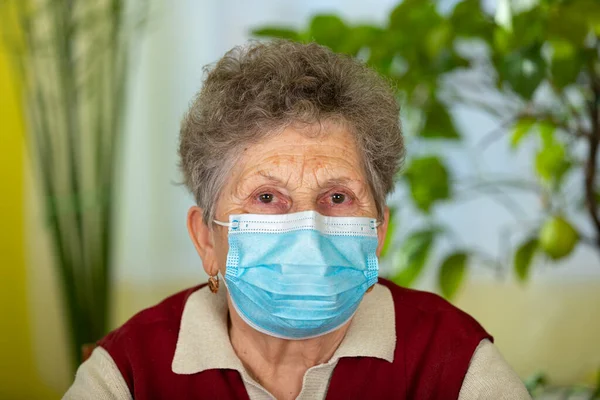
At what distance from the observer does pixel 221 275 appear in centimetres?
138

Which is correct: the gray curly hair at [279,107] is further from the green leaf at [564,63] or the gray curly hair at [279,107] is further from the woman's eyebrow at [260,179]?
the green leaf at [564,63]

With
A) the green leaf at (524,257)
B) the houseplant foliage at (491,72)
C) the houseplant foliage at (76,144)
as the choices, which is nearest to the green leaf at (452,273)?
the houseplant foliage at (491,72)

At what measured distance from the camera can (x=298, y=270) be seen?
3.91ft

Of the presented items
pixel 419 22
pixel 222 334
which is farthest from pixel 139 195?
pixel 222 334

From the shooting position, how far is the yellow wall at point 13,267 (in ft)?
10.3

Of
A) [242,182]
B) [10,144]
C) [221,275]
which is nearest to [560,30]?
[242,182]

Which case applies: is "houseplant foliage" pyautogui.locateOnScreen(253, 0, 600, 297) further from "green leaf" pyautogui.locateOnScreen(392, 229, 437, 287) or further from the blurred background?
the blurred background

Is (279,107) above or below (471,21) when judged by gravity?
A: below

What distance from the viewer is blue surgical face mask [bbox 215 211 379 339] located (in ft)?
3.91

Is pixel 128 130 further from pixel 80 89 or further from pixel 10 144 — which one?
pixel 10 144

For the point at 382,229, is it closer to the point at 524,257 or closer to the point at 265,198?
the point at 265,198

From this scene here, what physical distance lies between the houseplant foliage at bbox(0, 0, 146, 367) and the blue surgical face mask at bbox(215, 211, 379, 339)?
1603 mm

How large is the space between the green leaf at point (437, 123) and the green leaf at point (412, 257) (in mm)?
228

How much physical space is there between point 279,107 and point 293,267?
26 cm
